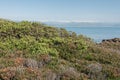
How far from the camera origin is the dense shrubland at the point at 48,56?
45.2 feet

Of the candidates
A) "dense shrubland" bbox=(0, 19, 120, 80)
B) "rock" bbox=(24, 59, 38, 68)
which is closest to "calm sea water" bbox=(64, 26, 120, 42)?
"dense shrubland" bbox=(0, 19, 120, 80)

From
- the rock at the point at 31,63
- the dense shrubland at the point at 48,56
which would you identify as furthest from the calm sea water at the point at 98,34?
the rock at the point at 31,63

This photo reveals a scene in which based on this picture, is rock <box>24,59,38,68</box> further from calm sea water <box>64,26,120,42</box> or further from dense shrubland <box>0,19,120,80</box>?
calm sea water <box>64,26,120,42</box>

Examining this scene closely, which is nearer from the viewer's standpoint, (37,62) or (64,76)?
(64,76)

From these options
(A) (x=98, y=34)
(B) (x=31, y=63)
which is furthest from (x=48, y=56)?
(A) (x=98, y=34)

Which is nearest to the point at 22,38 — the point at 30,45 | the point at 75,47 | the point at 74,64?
the point at 30,45

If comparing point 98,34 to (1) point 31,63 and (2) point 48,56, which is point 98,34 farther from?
(1) point 31,63

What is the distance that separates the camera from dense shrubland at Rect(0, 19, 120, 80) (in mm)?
13773

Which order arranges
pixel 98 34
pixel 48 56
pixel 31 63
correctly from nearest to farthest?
pixel 31 63
pixel 48 56
pixel 98 34

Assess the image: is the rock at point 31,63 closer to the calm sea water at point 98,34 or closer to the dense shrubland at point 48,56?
the dense shrubland at point 48,56

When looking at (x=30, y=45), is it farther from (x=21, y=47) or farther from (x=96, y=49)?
(x=96, y=49)

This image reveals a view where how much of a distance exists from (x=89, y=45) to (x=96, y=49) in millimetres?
541

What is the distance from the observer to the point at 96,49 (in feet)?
61.9

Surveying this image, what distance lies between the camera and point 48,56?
637 inches
